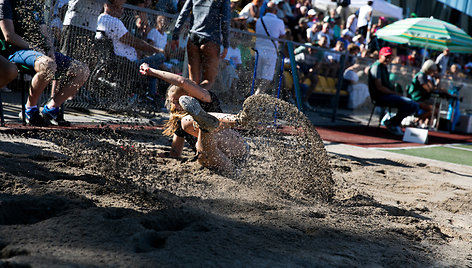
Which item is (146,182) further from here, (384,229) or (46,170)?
(384,229)

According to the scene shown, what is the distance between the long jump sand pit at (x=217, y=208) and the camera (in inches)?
93.6

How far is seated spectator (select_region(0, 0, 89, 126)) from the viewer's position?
5008 millimetres

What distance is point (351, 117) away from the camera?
1301cm

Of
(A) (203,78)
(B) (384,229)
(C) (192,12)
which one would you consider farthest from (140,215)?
(C) (192,12)

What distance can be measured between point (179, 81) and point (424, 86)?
9362mm

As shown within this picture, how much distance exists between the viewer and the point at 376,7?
56.1 ft

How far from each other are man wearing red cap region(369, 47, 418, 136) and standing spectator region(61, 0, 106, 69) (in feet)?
20.5

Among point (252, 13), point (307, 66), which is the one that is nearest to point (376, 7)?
point (307, 66)

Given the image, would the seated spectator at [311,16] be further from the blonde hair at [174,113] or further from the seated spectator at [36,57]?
the blonde hair at [174,113]

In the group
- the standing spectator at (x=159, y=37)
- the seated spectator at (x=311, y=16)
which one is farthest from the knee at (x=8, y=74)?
the seated spectator at (x=311, y=16)

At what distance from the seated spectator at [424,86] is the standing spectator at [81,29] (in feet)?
A: 27.7

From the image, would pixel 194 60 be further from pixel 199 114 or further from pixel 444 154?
pixel 444 154

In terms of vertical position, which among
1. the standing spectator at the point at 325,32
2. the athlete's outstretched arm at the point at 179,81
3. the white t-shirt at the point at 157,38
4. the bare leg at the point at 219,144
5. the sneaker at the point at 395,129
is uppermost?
the standing spectator at the point at 325,32

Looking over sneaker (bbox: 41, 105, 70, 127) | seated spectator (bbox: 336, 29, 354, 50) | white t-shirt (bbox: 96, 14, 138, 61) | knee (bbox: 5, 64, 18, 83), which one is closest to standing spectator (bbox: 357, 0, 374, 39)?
seated spectator (bbox: 336, 29, 354, 50)
